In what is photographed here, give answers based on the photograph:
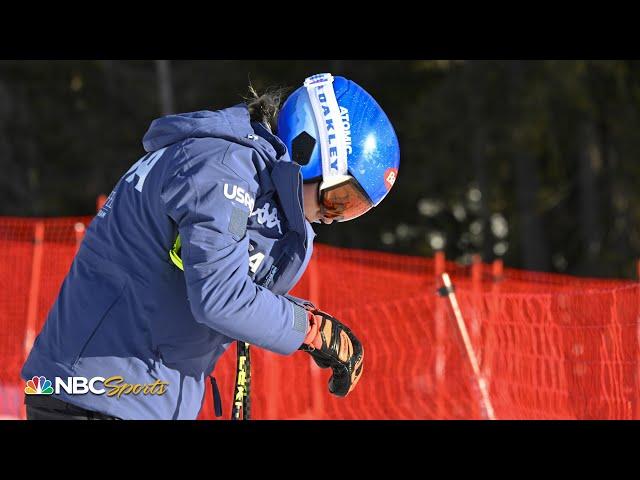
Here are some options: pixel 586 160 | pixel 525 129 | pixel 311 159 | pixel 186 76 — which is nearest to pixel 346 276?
pixel 311 159

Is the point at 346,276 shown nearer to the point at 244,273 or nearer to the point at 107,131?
the point at 244,273

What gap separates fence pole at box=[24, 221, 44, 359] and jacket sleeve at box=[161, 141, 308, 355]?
6.76 m

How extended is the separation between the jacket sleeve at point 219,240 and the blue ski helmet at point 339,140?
373 millimetres

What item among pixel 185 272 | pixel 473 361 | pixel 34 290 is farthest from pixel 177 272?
pixel 34 290

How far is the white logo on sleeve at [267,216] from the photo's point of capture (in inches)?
127

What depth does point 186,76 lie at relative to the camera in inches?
1110

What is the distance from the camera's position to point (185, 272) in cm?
298

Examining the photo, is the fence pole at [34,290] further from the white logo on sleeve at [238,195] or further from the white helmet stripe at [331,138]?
the white logo on sleeve at [238,195]

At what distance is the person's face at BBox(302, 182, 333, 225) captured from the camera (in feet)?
11.3

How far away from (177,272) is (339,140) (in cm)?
70

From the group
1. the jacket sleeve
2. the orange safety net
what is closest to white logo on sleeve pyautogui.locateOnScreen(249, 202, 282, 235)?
the jacket sleeve

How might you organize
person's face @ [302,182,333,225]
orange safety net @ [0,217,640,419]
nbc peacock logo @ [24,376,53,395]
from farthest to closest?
1. orange safety net @ [0,217,640,419]
2. person's face @ [302,182,333,225]
3. nbc peacock logo @ [24,376,53,395]

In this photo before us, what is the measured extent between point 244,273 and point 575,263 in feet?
73.7

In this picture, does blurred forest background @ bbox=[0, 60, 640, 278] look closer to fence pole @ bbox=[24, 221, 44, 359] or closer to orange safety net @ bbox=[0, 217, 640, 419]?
orange safety net @ bbox=[0, 217, 640, 419]
